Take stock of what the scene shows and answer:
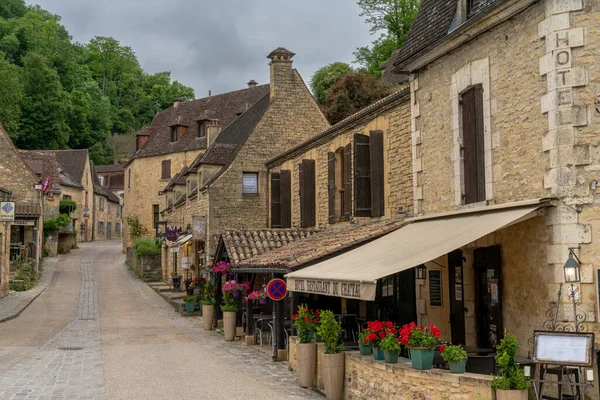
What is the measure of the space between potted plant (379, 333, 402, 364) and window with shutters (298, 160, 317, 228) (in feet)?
34.0

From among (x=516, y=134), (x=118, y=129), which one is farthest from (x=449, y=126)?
(x=118, y=129)

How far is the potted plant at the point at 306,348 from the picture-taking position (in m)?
11.1

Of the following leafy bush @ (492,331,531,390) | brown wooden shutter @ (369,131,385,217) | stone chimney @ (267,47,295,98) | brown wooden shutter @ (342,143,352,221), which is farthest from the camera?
stone chimney @ (267,47,295,98)

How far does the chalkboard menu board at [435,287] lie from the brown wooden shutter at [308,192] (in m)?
7.05

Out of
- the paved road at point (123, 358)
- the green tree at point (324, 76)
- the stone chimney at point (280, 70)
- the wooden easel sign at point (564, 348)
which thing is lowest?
the paved road at point (123, 358)

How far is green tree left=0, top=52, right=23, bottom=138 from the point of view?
55531mm

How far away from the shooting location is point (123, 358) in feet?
45.8

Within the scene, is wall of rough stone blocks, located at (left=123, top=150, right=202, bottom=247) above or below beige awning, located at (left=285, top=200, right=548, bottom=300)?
above

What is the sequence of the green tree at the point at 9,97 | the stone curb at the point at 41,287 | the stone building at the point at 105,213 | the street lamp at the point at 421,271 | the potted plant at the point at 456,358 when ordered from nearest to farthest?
the potted plant at the point at 456,358
the street lamp at the point at 421,271
the stone curb at the point at 41,287
the green tree at the point at 9,97
the stone building at the point at 105,213

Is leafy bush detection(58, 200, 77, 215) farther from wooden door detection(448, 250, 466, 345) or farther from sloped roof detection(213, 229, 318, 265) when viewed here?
wooden door detection(448, 250, 466, 345)

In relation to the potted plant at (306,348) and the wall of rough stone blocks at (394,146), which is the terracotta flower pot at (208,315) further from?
the potted plant at (306,348)

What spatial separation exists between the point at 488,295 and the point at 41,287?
953 inches

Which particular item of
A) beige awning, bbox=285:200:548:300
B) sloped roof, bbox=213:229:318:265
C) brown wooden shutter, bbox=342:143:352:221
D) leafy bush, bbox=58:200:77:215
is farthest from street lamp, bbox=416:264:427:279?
leafy bush, bbox=58:200:77:215

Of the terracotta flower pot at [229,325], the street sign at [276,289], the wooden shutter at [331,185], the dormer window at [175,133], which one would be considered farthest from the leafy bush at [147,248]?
the street sign at [276,289]
